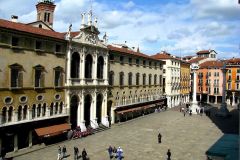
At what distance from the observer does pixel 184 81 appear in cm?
9594

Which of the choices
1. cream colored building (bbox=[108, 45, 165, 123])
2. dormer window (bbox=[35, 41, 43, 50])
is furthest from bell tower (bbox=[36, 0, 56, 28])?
dormer window (bbox=[35, 41, 43, 50])

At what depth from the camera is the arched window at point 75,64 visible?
42.0 m

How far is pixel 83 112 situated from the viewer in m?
43.9

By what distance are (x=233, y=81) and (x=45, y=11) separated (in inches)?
2396

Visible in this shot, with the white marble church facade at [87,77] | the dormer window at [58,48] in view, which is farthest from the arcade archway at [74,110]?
the dormer window at [58,48]

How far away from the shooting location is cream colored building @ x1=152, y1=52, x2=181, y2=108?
81.7 meters

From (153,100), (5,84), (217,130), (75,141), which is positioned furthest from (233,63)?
(5,84)

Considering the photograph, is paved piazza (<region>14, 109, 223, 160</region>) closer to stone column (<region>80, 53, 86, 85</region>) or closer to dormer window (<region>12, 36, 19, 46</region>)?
stone column (<region>80, 53, 86, 85</region>)

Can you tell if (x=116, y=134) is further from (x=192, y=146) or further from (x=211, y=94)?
(x=211, y=94)

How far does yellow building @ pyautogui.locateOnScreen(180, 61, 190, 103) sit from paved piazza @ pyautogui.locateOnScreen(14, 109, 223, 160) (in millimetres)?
37876

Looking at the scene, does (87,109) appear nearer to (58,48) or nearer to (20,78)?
(58,48)

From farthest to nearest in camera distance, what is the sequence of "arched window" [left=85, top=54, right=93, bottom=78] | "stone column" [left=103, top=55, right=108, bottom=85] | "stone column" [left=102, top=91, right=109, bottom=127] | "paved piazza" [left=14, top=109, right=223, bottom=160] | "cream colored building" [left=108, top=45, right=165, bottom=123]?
"cream colored building" [left=108, top=45, right=165, bottom=123]
"stone column" [left=102, top=91, right=109, bottom=127]
"stone column" [left=103, top=55, right=108, bottom=85]
"arched window" [left=85, top=54, right=93, bottom=78]
"paved piazza" [left=14, top=109, right=223, bottom=160]

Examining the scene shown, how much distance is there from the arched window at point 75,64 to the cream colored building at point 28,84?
1972 millimetres

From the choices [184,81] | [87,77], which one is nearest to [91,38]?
[87,77]
